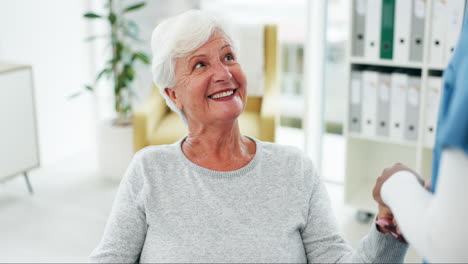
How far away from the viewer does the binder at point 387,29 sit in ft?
9.11

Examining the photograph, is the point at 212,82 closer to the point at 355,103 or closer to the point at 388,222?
the point at 388,222

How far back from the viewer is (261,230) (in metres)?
1.39

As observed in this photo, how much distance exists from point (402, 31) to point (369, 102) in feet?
1.27

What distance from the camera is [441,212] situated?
0.80 meters

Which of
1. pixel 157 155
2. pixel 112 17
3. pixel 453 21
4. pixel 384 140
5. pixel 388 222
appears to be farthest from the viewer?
pixel 112 17

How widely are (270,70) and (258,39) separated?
0.63 ft

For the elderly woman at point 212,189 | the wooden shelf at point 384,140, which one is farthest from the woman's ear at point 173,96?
the wooden shelf at point 384,140

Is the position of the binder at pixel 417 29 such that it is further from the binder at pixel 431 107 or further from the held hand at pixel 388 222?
the held hand at pixel 388 222

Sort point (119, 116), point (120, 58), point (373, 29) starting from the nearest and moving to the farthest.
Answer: point (373, 29)
point (120, 58)
point (119, 116)

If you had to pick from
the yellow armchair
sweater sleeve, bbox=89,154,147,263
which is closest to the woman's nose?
sweater sleeve, bbox=89,154,147,263

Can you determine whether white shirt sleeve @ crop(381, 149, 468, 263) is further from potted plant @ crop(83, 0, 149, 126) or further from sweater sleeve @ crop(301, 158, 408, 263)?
potted plant @ crop(83, 0, 149, 126)

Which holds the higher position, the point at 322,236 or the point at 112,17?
the point at 112,17

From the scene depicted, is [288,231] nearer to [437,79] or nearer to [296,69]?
[437,79]

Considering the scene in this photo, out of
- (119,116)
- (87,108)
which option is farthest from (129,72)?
(87,108)
